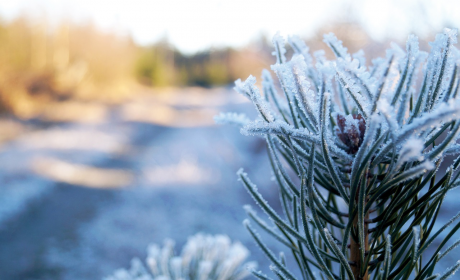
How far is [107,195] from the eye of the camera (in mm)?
5945

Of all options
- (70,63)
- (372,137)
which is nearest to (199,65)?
(70,63)

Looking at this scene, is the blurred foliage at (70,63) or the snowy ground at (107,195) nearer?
the snowy ground at (107,195)

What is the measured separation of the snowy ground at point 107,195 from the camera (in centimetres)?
426

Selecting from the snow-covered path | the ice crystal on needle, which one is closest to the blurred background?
the snow-covered path

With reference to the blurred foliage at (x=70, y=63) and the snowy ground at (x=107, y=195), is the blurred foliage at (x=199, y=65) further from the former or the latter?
the snowy ground at (x=107, y=195)

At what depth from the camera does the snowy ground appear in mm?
4262

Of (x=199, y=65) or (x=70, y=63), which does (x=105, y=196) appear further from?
(x=199, y=65)

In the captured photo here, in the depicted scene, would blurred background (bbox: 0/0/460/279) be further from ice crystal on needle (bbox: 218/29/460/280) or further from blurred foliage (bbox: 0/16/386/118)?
ice crystal on needle (bbox: 218/29/460/280)

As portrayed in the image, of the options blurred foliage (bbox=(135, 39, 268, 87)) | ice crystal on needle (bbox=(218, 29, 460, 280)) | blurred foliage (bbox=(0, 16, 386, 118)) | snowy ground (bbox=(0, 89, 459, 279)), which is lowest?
ice crystal on needle (bbox=(218, 29, 460, 280))

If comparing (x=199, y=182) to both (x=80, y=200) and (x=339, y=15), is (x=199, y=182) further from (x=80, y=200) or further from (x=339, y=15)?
(x=339, y=15)

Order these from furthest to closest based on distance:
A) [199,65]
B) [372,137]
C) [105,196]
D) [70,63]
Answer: [199,65] → [70,63] → [105,196] → [372,137]

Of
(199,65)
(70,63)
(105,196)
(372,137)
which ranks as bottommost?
(372,137)

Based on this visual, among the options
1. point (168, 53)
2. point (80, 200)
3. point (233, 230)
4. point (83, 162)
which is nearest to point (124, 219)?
point (80, 200)

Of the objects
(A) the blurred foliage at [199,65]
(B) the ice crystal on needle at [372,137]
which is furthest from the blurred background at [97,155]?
(A) the blurred foliage at [199,65]
